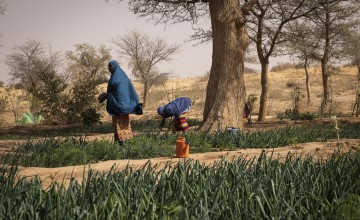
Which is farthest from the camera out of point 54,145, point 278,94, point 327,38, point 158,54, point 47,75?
point 158,54

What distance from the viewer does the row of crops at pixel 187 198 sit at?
6.94ft

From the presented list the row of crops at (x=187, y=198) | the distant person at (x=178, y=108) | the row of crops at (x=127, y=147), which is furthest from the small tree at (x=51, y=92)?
the row of crops at (x=187, y=198)

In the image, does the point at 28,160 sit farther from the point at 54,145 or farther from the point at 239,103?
the point at 239,103

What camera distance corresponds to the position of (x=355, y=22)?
73.6 feet

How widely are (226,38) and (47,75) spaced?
33.1 ft

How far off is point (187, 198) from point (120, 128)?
18.8 feet

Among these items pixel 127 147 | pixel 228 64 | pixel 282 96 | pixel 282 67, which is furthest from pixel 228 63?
pixel 282 67

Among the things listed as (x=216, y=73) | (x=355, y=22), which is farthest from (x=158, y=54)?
(x=216, y=73)

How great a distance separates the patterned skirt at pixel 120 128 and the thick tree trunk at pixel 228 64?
258 cm

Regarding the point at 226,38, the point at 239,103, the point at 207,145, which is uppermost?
the point at 226,38

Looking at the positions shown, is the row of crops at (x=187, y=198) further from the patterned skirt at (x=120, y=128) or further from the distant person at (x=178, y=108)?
the distant person at (x=178, y=108)

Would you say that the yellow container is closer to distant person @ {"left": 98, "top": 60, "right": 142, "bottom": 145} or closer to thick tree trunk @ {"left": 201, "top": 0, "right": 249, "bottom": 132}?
distant person @ {"left": 98, "top": 60, "right": 142, "bottom": 145}

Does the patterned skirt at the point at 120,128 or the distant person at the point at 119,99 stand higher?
the distant person at the point at 119,99

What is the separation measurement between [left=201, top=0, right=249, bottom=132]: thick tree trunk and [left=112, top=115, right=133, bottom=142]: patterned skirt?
101 inches
